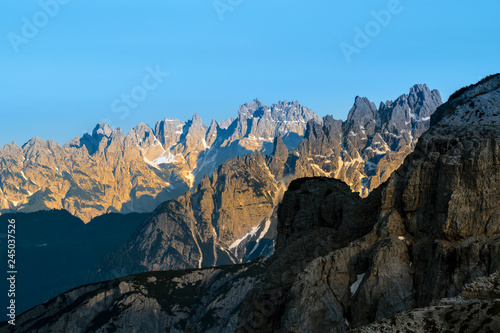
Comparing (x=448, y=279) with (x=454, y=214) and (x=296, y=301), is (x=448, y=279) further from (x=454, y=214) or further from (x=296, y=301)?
(x=296, y=301)

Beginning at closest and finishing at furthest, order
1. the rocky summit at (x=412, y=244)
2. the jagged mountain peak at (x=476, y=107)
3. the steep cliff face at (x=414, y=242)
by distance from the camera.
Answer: the rocky summit at (x=412, y=244)
the steep cliff face at (x=414, y=242)
the jagged mountain peak at (x=476, y=107)

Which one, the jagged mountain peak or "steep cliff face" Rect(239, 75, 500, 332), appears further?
the jagged mountain peak

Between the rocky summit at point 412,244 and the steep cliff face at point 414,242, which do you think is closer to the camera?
the rocky summit at point 412,244

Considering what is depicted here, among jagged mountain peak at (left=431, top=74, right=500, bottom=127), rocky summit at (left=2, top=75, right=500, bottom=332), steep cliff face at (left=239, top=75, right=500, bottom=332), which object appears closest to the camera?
rocky summit at (left=2, top=75, right=500, bottom=332)

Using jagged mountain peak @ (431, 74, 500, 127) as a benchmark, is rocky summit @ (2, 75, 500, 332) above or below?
below

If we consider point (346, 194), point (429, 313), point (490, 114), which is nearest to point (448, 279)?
point (429, 313)

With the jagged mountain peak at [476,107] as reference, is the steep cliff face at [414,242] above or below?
below

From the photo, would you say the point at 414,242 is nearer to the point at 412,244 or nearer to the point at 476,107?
the point at 412,244

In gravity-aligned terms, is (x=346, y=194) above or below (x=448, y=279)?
above

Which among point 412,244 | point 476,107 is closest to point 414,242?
point 412,244

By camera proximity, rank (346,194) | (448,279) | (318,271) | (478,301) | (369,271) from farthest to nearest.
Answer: (346,194) → (318,271) → (369,271) → (448,279) → (478,301)

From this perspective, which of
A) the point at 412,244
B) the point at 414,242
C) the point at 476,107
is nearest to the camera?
the point at 412,244

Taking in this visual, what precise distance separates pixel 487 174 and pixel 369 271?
19.3m

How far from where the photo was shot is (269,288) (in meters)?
96.4
